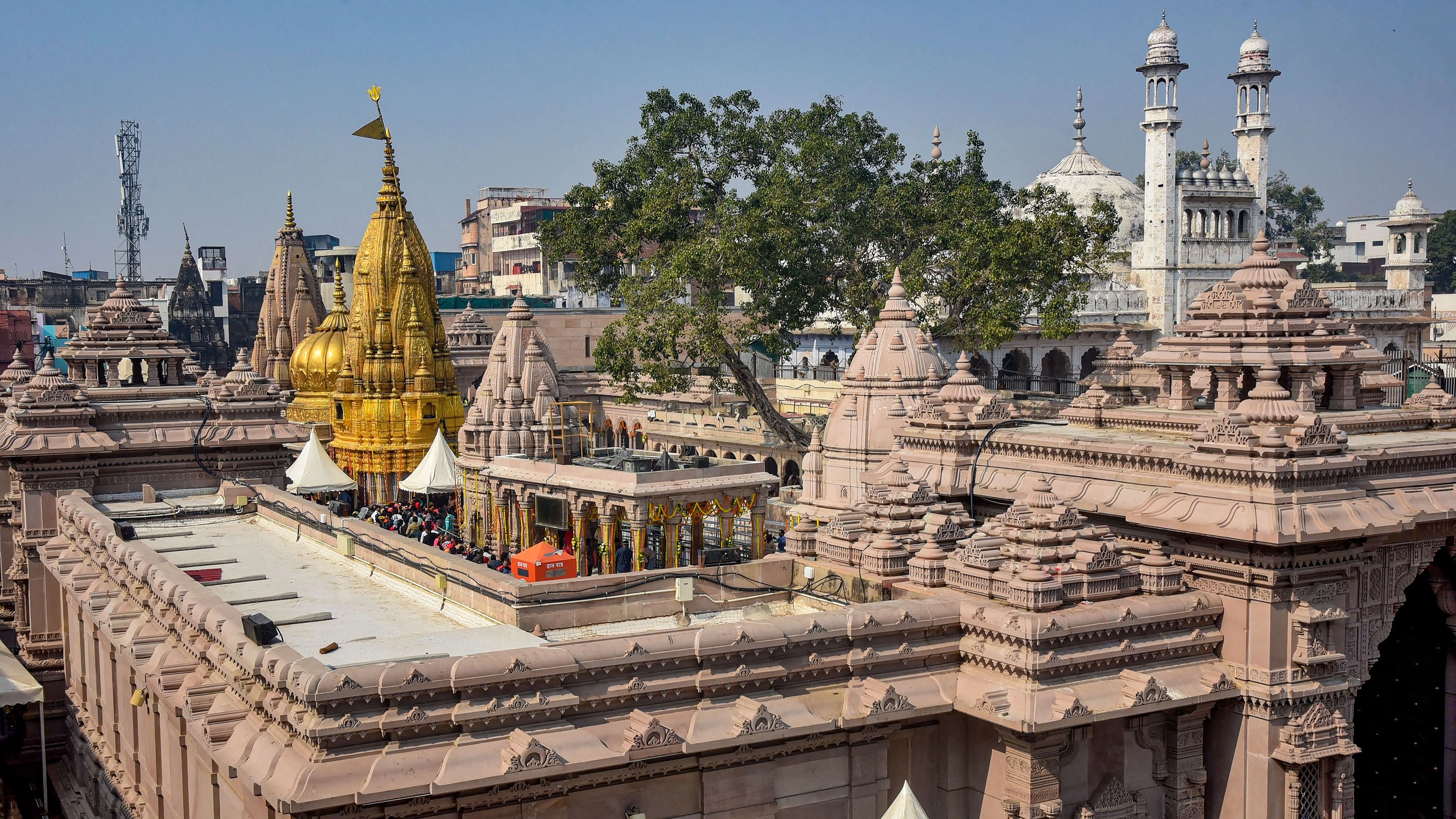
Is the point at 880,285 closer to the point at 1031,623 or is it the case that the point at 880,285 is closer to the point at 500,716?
the point at 1031,623

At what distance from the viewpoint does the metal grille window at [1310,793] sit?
16.0 metres

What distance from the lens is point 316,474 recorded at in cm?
3161

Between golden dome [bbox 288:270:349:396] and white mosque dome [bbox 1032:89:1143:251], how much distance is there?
33.5 m

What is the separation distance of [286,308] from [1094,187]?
124 feet

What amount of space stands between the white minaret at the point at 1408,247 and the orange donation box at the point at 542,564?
185 feet

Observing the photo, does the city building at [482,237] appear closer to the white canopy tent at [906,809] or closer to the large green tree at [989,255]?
the large green tree at [989,255]

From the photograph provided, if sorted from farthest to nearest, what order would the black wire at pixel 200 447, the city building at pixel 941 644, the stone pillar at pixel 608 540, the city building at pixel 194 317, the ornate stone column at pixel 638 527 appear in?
the city building at pixel 194 317
the stone pillar at pixel 608 540
the black wire at pixel 200 447
the ornate stone column at pixel 638 527
the city building at pixel 941 644

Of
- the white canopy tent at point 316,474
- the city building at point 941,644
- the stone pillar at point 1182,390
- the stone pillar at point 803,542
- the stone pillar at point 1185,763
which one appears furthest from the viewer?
the white canopy tent at point 316,474

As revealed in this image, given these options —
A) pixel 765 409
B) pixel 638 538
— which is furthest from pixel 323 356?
pixel 638 538

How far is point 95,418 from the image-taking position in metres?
27.4

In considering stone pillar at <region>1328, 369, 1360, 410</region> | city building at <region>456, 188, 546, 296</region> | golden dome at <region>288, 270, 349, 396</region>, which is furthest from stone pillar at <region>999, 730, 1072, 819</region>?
city building at <region>456, 188, 546, 296</region>

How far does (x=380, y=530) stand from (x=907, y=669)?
8969 millimetres

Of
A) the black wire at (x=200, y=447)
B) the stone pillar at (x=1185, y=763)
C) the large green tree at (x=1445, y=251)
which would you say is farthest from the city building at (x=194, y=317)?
the large green tree at (x=1445, y=251)

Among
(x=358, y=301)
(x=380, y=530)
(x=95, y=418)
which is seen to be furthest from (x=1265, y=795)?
(x=358, y=301)
